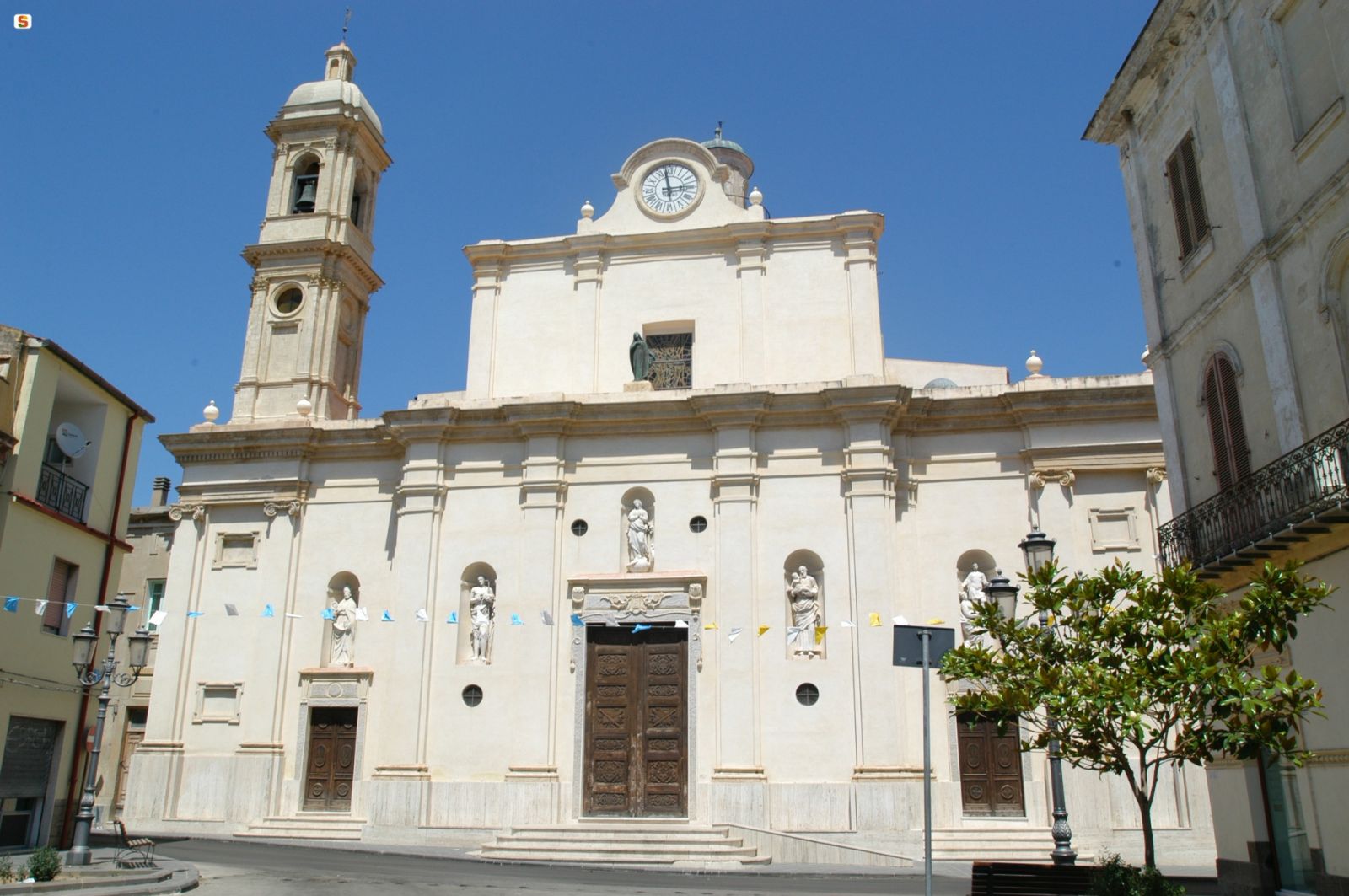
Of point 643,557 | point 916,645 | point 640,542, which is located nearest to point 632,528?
point 640,542

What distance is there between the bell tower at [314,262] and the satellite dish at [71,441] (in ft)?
21.5

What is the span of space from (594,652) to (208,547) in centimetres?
980

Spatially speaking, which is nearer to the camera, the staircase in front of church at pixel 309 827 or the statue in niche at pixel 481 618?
the staircase in front of church at pixel 309 827

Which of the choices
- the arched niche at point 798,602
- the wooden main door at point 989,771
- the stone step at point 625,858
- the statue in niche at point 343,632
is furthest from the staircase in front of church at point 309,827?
the wooden main door at point 989,771

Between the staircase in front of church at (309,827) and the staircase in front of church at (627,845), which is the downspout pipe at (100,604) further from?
the staircase in front of church at (627,845)

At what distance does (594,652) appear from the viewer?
80.1 feet

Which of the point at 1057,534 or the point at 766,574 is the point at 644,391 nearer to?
the point at 766,574

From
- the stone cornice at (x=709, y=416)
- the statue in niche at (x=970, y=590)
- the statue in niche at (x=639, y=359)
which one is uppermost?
the statue in niche at (x=639, y=359)

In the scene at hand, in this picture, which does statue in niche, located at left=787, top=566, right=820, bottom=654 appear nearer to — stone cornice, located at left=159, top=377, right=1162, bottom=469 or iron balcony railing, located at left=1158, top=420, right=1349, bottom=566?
stone cornice, located at left=159, top=377, right=1162, bottom=469

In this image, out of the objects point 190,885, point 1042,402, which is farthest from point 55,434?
point 1042,402

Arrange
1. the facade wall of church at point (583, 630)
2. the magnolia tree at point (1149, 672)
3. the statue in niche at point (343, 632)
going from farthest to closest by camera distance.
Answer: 1. the statue in niche at point (343, 632)
2. the facade wall of church at point (583, 630)
3. the magnolia tree at point (1149, 672)

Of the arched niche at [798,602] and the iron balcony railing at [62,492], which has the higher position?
the iron balcony railing at [62,492]

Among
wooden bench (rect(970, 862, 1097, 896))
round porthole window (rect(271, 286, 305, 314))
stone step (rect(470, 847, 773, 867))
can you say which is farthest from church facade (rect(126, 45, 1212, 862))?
wooden bench (rect(970, 862, 1097, 896))

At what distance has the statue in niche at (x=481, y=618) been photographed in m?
24.8
